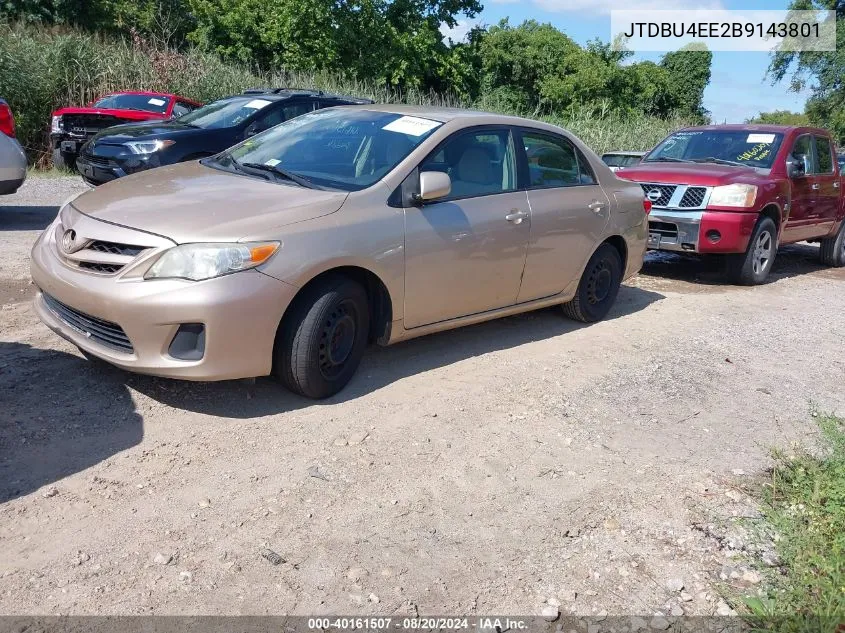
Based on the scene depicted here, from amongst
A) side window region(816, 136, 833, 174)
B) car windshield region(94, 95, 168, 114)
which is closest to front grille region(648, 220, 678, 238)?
side window region(816, 136, 833, 174)

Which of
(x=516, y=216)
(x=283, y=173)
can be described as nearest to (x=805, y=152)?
(x=516, y=216)

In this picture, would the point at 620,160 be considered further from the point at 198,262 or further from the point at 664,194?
the point at 198,262

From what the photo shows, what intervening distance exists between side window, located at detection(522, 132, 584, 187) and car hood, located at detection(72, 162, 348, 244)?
185 cm

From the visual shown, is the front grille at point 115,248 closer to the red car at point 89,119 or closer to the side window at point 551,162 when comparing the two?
the side window at point 551,162

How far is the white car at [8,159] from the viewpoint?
8805 mm

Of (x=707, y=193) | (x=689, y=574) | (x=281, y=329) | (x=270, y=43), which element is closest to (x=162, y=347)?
(x=281, y=329)

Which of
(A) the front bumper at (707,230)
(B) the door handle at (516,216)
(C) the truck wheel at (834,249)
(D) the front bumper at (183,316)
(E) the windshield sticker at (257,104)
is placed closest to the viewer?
(D) the front bumper at (183,316)

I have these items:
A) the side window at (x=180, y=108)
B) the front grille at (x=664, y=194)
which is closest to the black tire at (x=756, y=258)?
the front grille at (x=664, y=194)

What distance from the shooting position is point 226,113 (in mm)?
10336

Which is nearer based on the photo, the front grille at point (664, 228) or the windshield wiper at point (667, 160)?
the front grille at point (664, 228)

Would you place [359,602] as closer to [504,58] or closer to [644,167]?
[644,167]

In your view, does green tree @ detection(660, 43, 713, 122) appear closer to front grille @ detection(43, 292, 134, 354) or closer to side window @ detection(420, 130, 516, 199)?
side window @ detection(420, 130, 516, 199)

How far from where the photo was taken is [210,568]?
308 centimetres

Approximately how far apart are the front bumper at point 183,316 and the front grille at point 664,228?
231 inches
